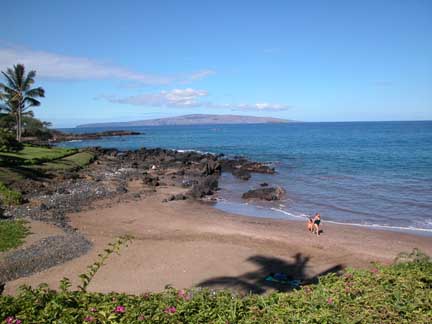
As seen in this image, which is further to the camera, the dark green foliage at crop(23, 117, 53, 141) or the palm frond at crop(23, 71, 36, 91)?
the dark green foliage at crop(23, 117, 53, 141)

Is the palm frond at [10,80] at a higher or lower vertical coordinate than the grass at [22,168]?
higher

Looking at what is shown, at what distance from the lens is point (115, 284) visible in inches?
400

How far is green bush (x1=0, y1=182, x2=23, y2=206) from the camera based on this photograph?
19062mm

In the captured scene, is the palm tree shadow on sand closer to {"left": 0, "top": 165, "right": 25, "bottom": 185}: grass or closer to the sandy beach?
the sandy beach

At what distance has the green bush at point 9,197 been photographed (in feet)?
62.5

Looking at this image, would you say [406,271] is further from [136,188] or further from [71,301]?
[136,188]

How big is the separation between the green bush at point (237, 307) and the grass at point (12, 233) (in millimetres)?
Answer: 8527

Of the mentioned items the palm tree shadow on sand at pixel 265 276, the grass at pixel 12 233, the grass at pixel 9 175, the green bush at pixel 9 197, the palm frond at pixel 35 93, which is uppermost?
the palm frond at pixel 35 93

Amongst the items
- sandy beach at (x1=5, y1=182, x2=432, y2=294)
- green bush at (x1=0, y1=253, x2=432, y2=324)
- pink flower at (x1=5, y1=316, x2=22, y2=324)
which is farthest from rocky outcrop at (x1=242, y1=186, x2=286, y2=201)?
pink flower at (x1=5, y1=316, x2=22, y2=324)

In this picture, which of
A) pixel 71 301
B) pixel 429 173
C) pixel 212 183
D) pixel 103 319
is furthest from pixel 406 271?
pixel 429 173

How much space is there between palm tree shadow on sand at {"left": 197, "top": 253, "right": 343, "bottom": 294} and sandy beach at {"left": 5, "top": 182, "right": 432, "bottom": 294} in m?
0.03

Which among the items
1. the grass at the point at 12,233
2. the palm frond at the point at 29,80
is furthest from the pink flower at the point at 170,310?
the palm frond at the point at 29,80

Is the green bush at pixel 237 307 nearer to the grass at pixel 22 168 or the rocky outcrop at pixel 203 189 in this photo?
the grass at pixel 22 168

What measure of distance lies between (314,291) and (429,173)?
34068 mm
